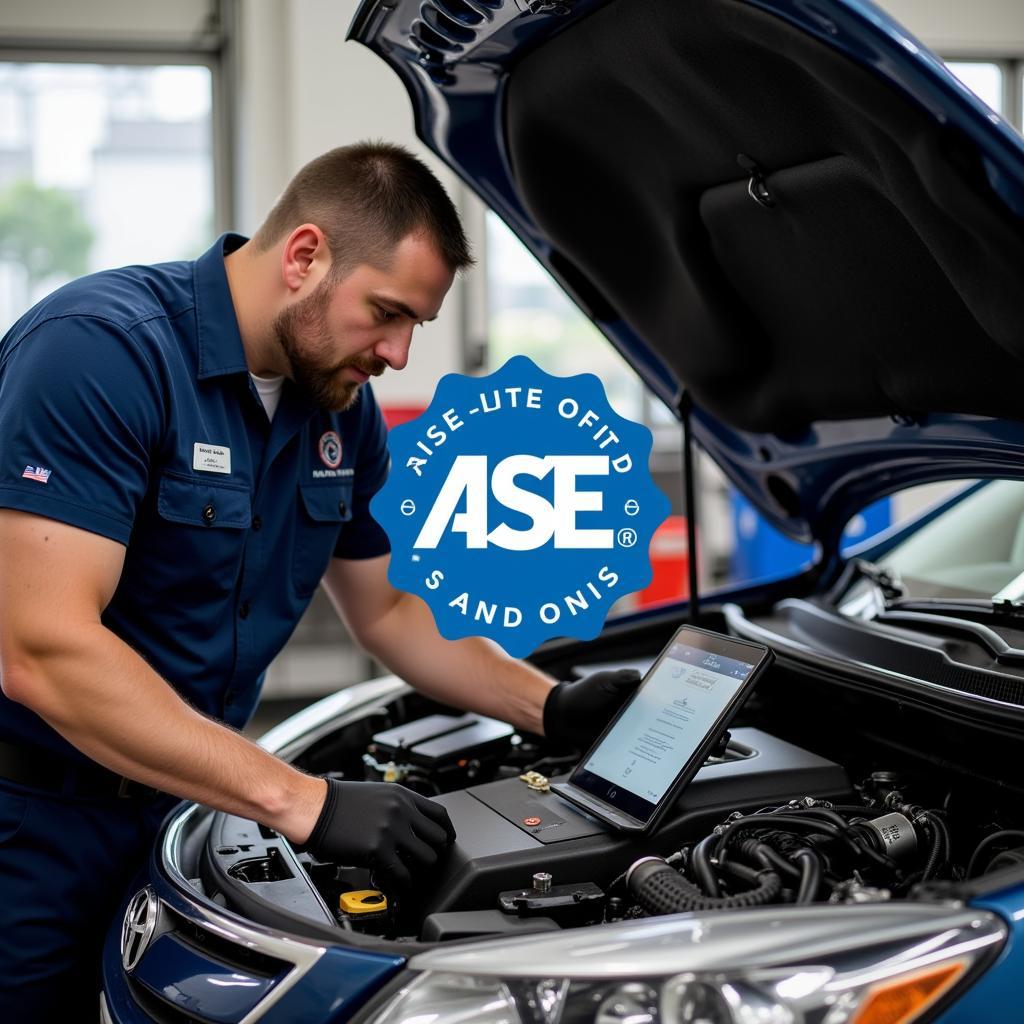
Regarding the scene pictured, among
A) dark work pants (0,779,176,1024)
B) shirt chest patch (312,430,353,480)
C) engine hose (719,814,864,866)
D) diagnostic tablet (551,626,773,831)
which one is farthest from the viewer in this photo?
shirt chest patch (312,430,353,480)

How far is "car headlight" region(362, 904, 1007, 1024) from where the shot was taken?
0.85m

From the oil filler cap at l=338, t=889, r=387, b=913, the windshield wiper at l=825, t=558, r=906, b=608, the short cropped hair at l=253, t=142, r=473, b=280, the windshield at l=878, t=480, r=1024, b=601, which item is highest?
the short cropped hair at l=253, t=142, r=473, b=280

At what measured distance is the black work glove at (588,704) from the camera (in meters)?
1.58

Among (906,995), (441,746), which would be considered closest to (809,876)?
(906,995)

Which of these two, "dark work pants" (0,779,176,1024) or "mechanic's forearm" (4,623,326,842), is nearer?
"mechanic's forearm" (4,623,326,842)

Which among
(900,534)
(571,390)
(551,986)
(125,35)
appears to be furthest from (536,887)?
(125,35)

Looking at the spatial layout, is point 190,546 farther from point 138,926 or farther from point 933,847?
point 933,847

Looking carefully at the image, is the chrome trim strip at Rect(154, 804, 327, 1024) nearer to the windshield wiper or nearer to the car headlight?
the car headlight

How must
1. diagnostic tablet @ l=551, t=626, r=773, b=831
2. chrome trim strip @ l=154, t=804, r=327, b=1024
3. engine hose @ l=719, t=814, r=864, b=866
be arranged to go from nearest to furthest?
chrome trim strip @ l=154, t=804, r=327, b=1024 → engine hose @ l=719, t=814, r=864, b=866 → diagnostic tablet @ l=551, t=626, r=773, b=831

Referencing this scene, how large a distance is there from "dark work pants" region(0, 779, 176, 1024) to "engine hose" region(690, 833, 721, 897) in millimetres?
809

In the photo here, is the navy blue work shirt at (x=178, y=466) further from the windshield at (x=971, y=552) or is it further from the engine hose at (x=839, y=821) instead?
the windshield at (x=971, y=552)

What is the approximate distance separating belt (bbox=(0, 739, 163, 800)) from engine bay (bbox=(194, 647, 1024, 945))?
18 cm

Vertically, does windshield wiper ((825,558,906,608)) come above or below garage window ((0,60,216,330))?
below

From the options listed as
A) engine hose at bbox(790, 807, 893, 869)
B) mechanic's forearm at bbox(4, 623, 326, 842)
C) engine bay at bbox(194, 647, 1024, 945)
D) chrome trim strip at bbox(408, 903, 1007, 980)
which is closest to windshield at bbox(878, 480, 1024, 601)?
engine bay at bbox(194, 647, 1024, 945)
